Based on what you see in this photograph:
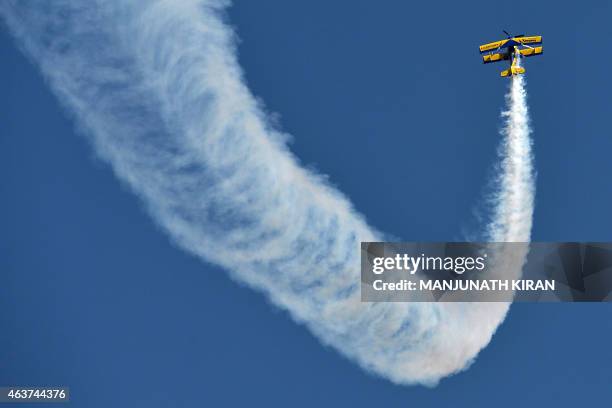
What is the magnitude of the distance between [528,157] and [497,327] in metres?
7.20

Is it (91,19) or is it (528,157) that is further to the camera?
(528,157)

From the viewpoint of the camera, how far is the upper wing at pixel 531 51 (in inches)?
1998

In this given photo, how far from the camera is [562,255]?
4975 centimetres


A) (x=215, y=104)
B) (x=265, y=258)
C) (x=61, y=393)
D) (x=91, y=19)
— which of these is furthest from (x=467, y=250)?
(x=61, y=393)

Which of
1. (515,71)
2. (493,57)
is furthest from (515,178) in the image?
(493,57)

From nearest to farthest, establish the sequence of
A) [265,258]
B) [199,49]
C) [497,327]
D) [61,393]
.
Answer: [199,49], [265,258], [497,327], [61,393]

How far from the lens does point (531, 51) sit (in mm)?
50781

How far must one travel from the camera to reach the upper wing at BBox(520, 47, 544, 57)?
167 ft

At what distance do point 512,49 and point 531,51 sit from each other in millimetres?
785

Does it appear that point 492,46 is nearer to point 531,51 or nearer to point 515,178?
point 531,51

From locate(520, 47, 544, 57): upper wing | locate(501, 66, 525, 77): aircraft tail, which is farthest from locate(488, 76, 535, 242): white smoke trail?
locate(520, 47, 544, 57): upper wing

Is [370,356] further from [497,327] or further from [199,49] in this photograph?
[199,49]

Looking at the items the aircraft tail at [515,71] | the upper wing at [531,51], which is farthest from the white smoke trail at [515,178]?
the upper wing at [531,51]

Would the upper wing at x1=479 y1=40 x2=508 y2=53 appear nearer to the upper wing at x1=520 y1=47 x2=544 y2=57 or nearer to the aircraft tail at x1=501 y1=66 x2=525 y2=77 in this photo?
the upper wing at x1=520 y1=47 x2=544 y2=57
